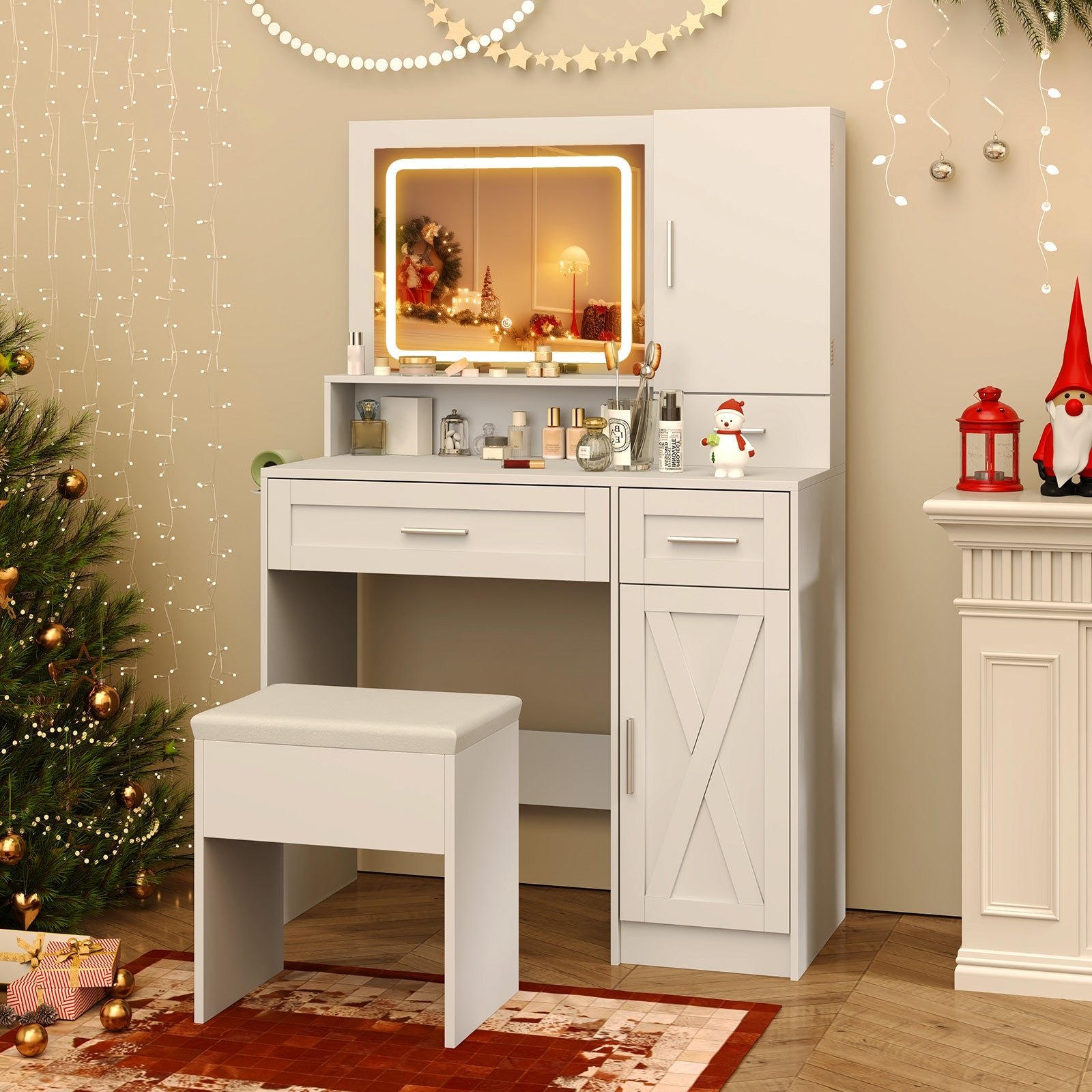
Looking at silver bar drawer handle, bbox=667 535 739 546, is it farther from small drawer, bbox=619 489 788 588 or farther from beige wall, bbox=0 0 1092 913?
beige wall, bbox=0 0 1092 913

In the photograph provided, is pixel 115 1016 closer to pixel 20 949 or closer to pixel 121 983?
pixel 121 983

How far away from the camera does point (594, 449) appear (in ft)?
9.62

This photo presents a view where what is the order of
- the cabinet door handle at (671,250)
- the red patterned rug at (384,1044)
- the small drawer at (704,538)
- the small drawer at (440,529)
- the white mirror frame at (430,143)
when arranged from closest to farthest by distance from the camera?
1. the red patterned rug at (384,1044)
2. the small drawer at (704,538)
3. the small drawer at (440,529)
4. the cabinet door handle at (671,250)
5. the white mirror frame at (430,143)

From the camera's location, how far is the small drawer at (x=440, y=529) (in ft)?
9.32

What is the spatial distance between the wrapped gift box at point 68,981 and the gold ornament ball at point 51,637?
2.31 feet

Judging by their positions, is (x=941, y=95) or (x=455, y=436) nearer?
(x=941, y=95)

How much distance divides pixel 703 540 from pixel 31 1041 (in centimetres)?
138

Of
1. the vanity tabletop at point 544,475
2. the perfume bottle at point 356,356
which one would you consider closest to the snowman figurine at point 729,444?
the vanity tabletop at point 544,475

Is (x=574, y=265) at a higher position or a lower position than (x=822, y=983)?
higher

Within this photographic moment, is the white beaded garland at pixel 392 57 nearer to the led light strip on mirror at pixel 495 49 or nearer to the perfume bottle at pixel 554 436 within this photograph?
the led light strip on mirror at pixel 495 49

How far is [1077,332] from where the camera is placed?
2748 millimetres

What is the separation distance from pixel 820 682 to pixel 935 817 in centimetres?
45

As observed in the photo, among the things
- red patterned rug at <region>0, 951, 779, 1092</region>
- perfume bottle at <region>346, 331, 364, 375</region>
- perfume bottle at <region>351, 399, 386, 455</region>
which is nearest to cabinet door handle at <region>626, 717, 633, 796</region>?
red patterned rug at <region>0, 951, 779, 1092</region>

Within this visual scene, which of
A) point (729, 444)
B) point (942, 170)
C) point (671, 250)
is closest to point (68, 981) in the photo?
point (729, 444)
